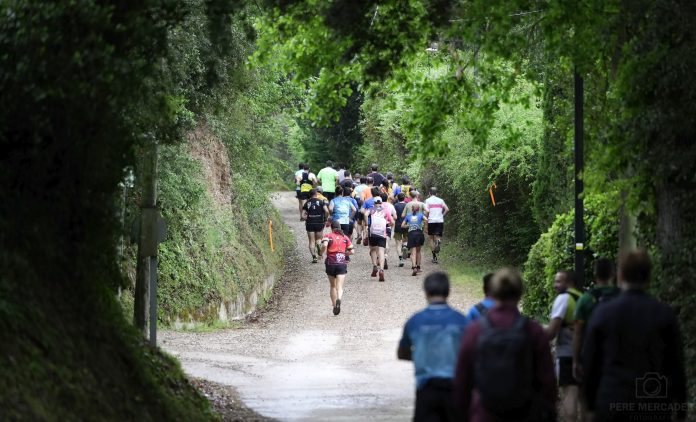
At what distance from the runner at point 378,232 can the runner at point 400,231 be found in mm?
1164

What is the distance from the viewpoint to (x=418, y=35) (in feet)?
49.7

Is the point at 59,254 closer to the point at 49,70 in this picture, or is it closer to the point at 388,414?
the point at 49,70

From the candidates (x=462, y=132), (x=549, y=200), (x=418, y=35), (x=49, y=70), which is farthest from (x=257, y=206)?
(x=49, y=70)

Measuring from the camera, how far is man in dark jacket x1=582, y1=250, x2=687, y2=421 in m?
7.27

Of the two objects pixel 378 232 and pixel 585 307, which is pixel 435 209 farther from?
pixel 585 307

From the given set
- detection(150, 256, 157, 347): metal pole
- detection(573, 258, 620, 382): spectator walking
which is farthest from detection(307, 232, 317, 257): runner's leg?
detection(573, 258, 620, 382): spectator walking

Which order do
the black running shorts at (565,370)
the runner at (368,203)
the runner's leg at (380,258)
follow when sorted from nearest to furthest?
the black running shorts at (565,370) → the runner's leg at (380,258) → the runner at (368,203)

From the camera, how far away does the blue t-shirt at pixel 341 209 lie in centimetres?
3009

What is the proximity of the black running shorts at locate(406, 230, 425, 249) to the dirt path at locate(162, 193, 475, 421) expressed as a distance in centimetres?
88

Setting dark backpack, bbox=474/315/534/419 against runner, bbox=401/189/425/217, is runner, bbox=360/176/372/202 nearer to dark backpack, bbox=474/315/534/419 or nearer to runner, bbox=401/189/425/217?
runner, bbox=401/189/425/217

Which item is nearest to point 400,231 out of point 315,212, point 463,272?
point 463,272

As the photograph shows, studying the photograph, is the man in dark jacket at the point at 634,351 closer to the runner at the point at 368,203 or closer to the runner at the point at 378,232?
the runner at the point at 378,232

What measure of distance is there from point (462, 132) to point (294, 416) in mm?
20486

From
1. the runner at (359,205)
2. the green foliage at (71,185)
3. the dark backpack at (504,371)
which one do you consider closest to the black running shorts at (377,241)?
the runner at (359,205)
